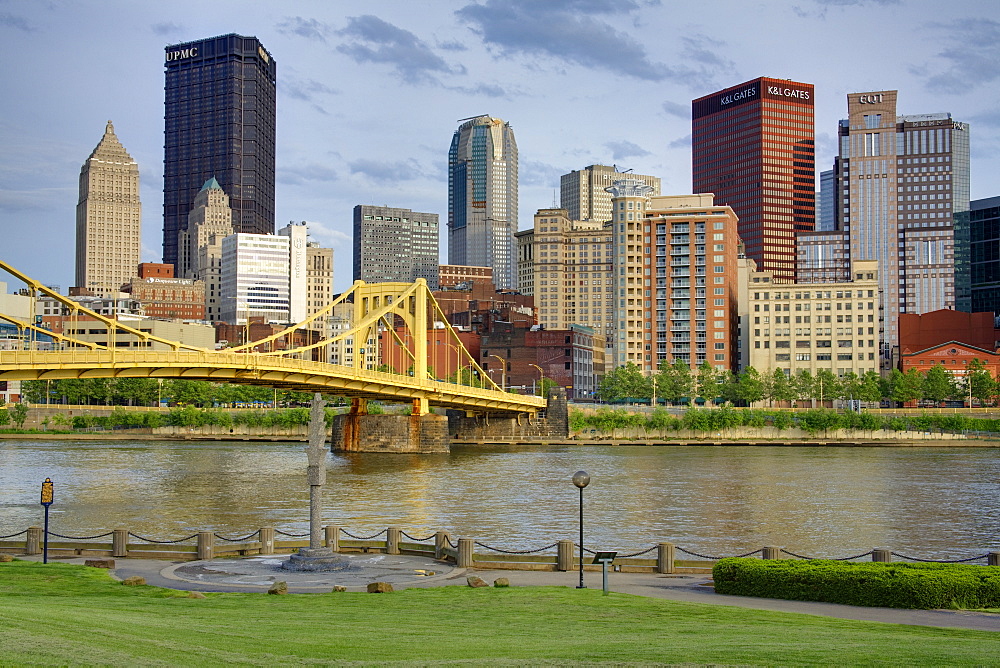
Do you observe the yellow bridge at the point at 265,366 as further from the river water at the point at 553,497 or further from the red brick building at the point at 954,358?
the red brick building at the point at 954,358

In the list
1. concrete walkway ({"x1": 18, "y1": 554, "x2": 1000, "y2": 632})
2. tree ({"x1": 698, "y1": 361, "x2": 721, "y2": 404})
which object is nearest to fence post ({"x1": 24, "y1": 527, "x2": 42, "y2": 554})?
concrete walkway ({"x1": 18, "y1": 554, "x2": 1000, "y2": 632})

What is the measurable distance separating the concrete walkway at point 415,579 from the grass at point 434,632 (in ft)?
4.89

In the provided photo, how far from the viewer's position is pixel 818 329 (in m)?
190

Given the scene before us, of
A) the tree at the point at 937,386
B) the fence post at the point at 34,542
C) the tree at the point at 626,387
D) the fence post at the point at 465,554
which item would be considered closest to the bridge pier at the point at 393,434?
the fence post at the point at 34,542

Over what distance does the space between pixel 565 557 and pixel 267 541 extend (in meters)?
8.91

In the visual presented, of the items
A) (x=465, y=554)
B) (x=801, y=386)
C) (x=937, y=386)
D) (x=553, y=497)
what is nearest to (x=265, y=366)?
(x=553, y=497)

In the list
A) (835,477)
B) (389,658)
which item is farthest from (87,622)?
(835,477)

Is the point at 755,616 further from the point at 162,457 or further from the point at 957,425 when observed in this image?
the point at 957,425

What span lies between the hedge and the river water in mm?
12860

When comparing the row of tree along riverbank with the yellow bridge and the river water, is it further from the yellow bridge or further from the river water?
the river water

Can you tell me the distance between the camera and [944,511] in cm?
5331

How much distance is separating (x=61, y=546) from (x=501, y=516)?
21.6m

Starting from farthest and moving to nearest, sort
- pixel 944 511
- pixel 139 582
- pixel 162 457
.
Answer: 1. pixel 162 457
2. pixel 944 511
3. pixel 139 582

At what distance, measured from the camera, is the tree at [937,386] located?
157 m
